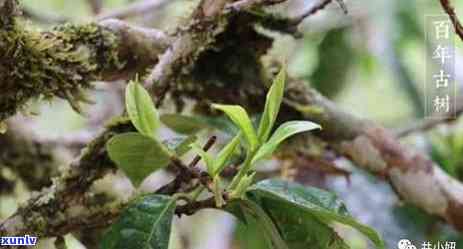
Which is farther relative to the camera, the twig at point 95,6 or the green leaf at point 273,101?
the twig at point 95,6

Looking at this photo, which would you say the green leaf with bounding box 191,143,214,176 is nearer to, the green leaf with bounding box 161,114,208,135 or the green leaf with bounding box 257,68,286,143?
the green leaf with bounding box 257,68,286,143

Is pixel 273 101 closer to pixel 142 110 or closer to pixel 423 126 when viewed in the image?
pixel 142 110

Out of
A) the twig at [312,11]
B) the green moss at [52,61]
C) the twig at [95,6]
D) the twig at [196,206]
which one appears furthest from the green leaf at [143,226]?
the twig at [95,6]

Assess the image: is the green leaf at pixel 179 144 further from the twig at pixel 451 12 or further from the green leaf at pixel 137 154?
the twig at pixel 451 12

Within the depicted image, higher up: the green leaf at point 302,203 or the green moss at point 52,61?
the green moss at point 52,61

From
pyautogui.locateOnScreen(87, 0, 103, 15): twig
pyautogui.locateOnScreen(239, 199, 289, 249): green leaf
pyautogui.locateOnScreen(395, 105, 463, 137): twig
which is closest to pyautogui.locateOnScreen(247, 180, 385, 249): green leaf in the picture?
pyautogui.locateOnScreen(239, 199, 289, 249): green leaf

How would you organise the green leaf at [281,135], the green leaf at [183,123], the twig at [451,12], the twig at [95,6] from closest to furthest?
the green leaf at [281,135] → the twig at [451,12] → the green leaf at [183,123] → the twig at [95,6]

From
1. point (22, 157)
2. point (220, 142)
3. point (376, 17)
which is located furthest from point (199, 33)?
point (376, 17)
